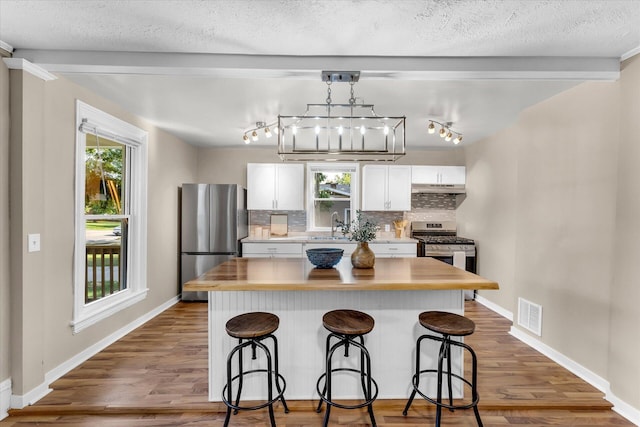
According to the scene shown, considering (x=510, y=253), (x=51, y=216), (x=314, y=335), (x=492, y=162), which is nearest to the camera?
(x=314, y=335)

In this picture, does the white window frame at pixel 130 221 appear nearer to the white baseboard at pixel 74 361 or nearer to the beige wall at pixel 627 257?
the white baseboard at pixel 74 361

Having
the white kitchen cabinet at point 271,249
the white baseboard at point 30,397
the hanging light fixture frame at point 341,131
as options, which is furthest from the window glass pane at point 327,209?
the white baseboard at point 30,397

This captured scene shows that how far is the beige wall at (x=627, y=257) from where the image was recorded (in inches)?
81.3

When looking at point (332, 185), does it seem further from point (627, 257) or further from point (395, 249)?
point (627, 257)

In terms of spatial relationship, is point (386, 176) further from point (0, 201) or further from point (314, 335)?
point (0, 201)

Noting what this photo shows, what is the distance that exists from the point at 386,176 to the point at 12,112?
436 cm

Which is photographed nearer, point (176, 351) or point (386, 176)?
point (176, 351)

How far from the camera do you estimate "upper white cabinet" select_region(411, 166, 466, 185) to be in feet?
16.4

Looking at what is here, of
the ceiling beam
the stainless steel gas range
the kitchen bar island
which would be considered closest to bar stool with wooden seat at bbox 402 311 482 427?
the kitchen bar island

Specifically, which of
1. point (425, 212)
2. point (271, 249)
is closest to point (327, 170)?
point (271, 249)

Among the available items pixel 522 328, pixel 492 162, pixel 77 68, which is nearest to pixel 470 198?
pixel 492 162

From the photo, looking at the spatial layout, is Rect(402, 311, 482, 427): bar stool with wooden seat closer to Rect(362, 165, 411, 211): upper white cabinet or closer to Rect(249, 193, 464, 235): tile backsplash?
Rect(362, 165, 411, 211): upper white cabinet

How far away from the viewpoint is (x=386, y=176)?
16.5 feet

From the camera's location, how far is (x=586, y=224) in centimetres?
250
